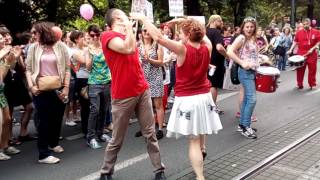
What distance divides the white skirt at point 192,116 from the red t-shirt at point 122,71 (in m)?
0.49

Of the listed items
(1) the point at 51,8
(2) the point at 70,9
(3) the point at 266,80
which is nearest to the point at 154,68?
(3) the point at 266,80

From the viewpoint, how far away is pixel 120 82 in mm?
4613

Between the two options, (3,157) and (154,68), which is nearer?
(3,157)

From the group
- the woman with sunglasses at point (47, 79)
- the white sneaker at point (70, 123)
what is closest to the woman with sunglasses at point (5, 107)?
the woman with sunglasses at point (47, 79)

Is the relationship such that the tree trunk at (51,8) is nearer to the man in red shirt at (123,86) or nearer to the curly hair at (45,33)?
the curly hair at (45,33)

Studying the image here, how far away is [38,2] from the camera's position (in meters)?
17.6

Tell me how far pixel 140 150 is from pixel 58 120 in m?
1.23

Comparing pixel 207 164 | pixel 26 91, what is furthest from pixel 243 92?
pixel 26 91

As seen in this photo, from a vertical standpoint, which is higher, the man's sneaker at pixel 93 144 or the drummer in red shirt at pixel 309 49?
the drummer in red shirt at pixel 309 49

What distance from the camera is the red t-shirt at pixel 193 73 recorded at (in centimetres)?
457

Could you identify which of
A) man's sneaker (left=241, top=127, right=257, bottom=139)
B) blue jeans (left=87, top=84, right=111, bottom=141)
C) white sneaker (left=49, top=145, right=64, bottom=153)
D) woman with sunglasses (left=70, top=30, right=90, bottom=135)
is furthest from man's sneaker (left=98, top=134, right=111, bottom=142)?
man's sneaker (left=241, top=127, right=257, bottom=139)

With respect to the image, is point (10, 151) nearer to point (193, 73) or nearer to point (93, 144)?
point (93, 144)

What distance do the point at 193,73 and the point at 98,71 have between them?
2.14 metres

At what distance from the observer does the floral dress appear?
22.3ft
